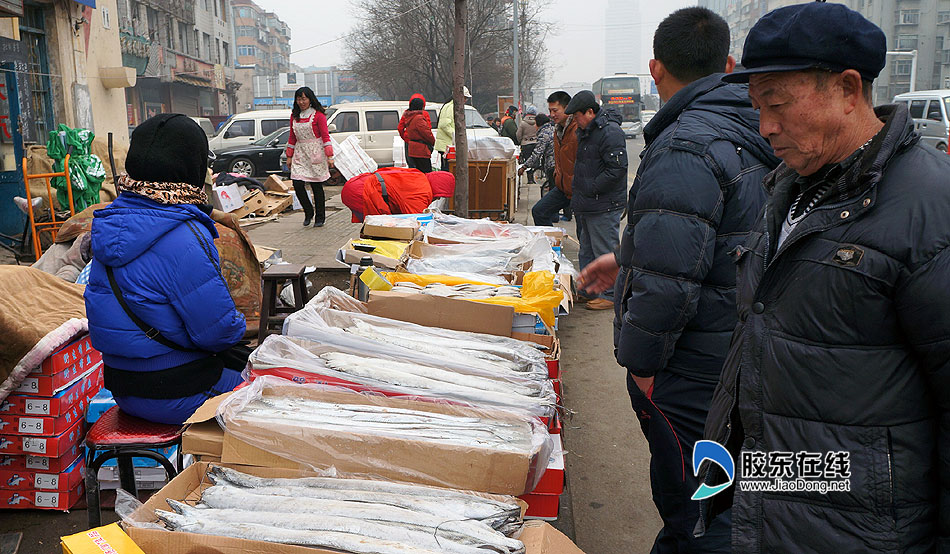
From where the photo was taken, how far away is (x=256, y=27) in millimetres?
101000

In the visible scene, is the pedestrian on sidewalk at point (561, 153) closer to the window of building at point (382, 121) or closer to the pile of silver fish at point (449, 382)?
the pile of silver fish at point (449, 382)

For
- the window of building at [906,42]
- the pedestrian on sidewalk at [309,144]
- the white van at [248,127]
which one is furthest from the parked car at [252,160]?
the window of building at [906,42]

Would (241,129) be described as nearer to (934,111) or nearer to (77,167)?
(77,167)

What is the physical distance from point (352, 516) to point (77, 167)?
8.59m

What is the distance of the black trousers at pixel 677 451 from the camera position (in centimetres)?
254

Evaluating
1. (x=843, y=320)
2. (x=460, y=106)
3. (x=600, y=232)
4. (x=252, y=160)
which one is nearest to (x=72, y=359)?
(x=843, y=320)

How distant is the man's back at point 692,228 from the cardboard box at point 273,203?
1069 centimetres

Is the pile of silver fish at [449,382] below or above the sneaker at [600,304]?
above

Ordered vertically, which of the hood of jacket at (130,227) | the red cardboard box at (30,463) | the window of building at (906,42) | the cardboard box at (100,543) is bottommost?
the red cardboard box at (30,463)

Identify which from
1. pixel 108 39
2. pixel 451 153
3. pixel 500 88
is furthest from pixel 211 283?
pixel 500 88

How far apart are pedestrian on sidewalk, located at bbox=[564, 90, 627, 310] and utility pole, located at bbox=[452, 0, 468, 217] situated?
1.47 metres

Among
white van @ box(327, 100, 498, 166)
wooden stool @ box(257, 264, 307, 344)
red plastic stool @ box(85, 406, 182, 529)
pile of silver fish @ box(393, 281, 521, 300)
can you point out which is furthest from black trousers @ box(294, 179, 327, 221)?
white van @ box(327, 100, 498, 166)

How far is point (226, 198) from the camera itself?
11523mm

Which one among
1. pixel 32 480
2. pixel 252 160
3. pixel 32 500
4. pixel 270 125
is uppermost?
pixel 270 125
